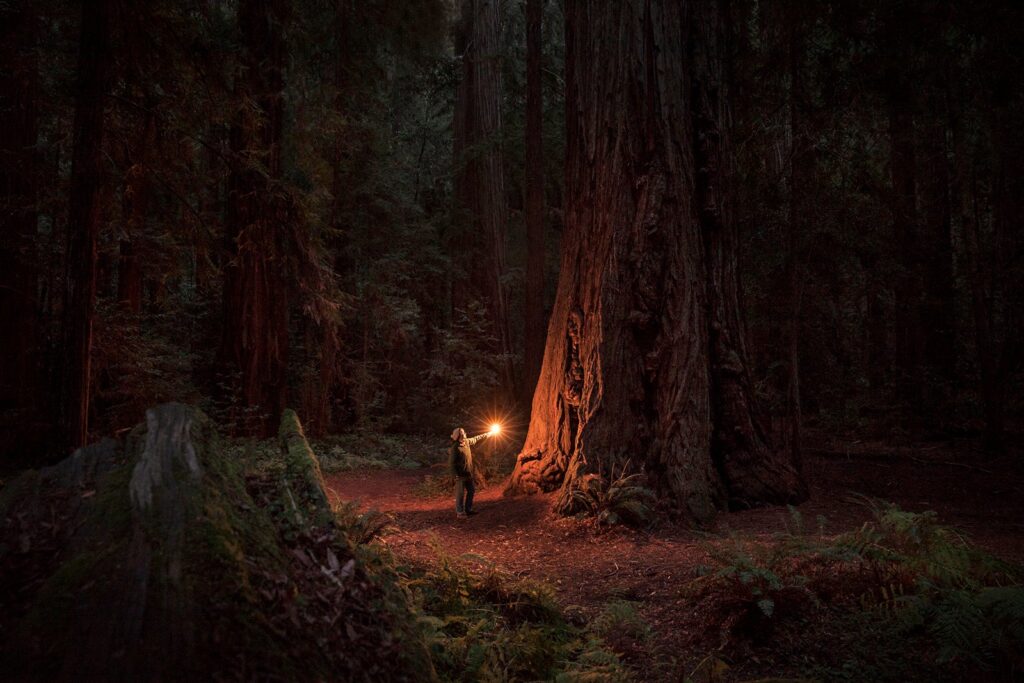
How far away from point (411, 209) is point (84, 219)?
1240 centimetres

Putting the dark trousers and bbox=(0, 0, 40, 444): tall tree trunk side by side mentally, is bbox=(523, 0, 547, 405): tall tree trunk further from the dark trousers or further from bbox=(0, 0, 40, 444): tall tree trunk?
bbox=(0, 0, 40, 444): tall tree trunk

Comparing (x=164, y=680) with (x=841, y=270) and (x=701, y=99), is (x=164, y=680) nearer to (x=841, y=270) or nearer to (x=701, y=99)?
(x=701, y=99)

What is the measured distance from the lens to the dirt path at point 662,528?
5082 millimetres

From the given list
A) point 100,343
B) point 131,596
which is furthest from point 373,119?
point 131,596

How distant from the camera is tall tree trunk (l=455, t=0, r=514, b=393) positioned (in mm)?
16375

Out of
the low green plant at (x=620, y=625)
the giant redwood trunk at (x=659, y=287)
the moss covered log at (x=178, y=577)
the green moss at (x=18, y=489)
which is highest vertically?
the giant redwood trunk at (x=659, y=287)

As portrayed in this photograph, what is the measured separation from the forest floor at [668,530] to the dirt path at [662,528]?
0.01 meters

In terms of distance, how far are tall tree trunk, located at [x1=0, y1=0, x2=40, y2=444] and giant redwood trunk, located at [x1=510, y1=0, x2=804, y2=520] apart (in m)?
7.85

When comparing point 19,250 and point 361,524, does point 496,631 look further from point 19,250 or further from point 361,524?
point 19,250

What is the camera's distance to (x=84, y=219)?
20.4 feet

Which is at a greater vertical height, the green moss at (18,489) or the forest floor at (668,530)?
the green moss at (18,489)

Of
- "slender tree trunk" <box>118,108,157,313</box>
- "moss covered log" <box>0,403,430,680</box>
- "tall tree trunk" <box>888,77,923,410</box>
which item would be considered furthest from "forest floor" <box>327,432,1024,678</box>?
"slender tree trunk" <box>118,108,157,313</box>

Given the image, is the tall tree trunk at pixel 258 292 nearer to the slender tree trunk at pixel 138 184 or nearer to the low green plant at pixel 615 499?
the slender tree trunk at pixel 138 184

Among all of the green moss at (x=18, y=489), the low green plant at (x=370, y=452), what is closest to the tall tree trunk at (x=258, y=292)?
the low green plant at (x=370, y=452)
